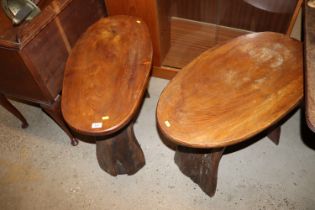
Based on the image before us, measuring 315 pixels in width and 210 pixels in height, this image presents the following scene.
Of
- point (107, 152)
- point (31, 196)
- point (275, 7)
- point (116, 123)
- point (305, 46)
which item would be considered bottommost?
point (31, 196)

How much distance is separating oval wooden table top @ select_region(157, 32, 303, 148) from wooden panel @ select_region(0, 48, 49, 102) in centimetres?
63

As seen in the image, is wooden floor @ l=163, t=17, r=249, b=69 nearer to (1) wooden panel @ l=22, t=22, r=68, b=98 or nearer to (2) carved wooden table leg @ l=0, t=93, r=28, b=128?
(1) wooden panel @ l=22, t=22, r=68, b=98

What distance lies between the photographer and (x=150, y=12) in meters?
1.54

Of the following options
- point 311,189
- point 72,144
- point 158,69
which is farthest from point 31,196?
point 311,189

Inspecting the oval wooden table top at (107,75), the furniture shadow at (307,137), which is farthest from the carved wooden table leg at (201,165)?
the furniture shadow at (307,137)

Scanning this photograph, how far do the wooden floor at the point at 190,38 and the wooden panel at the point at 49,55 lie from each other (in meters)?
0.71

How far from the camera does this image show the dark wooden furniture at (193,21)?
5.13ft

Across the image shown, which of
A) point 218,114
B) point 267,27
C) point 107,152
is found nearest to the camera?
point 218,114

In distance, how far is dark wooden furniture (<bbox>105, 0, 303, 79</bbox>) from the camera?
1.56 m

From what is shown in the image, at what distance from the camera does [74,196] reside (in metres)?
1.51

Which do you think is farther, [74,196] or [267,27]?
[267,27]

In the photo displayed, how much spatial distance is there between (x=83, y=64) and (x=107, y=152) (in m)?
0.47

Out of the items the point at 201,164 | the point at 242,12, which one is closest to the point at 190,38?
the point at 242,12

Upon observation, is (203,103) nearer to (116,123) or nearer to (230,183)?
(116,123)
